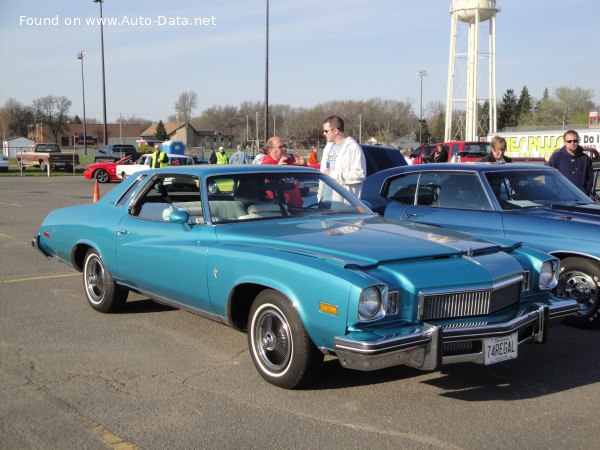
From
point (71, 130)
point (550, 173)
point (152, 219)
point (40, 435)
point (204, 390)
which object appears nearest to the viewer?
point (40, 435)

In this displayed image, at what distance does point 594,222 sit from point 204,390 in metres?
3.83

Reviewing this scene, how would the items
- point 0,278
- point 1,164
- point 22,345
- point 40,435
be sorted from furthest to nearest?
point 1,164, point 0,278, point 22,345, point 40,435

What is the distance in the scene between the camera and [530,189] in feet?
22.5

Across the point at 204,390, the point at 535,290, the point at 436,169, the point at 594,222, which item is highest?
the point at 436,169

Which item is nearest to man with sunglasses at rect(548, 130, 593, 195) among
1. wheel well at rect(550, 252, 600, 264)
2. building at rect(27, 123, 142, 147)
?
wheel well at rect(550, 252, 600, 264)

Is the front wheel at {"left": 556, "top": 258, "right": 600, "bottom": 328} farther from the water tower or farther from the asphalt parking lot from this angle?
the water tower

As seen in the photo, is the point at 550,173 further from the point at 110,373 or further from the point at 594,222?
the point at 110,373

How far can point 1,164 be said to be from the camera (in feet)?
136

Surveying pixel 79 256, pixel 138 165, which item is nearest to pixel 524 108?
pixel 138 165

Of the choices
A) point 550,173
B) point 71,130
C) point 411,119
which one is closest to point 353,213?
point 550,173

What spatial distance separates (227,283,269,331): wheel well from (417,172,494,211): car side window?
296 centimetres

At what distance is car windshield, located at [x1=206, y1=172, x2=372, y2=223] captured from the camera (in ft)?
17.5

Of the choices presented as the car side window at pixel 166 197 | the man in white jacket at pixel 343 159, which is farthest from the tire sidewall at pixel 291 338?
the man in white jacket at pixel 343 159

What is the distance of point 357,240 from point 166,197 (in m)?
2.27
